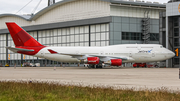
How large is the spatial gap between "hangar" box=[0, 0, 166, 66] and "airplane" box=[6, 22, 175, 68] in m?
16.7

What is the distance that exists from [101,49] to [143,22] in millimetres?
23979

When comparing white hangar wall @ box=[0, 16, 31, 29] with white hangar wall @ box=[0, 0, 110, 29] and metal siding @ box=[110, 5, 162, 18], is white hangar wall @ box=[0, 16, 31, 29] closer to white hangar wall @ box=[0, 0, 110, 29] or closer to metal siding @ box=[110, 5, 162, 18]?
white hangar wall @ box=[0, 0, 110, 29]

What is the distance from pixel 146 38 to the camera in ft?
209

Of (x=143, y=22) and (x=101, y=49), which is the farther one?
(x=143, y=22)

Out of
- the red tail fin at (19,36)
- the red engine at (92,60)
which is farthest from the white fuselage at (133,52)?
the red tail fin at (19,36)

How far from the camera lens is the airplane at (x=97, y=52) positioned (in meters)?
43.2

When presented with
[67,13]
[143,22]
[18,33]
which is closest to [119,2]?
[143,22]

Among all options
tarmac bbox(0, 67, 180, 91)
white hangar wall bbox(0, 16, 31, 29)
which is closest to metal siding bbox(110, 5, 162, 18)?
white hangar wall bbox(0, 16, 31, 29)

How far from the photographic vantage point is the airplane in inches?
1703

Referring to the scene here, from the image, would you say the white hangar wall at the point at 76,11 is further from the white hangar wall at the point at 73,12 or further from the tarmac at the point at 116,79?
the tarmac at the point at 116,79

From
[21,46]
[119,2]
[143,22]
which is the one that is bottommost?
[21,46]

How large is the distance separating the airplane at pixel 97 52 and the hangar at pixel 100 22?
658 inches

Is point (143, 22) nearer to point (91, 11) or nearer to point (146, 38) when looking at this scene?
point (146, 38)

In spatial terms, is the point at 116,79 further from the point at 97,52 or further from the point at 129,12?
the point at 129,12
